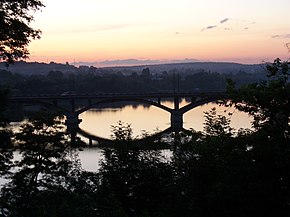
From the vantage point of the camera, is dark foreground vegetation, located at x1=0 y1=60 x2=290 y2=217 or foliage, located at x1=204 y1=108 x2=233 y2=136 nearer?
dark foreground vegetation, located at x1=0 y1=60 x2=290 y2=217

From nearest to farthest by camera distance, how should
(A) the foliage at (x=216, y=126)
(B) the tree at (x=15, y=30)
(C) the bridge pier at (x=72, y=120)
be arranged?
(B) the tree at (x=15, y=30), (A) the foliage at (x=216, y=126), (C) the bridge pier at (x=72, y=120)

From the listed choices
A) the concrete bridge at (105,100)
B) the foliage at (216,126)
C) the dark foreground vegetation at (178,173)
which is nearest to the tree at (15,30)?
the dark foreground vegetation at (178,173)

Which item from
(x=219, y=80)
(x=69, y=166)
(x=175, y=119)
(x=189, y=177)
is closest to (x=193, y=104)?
(x=175, y=119)

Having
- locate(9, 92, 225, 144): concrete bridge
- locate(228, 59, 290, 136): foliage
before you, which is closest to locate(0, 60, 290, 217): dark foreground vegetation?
locate(228, 59, 290, 136): foliage

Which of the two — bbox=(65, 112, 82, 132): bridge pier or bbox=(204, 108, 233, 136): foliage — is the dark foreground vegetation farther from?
bbox=(65, 112, 82, 132): bridge pier

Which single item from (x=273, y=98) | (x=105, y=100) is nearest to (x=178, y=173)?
(x=273, y=98)

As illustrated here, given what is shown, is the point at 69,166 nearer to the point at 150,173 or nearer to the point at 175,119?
the point at 150,173

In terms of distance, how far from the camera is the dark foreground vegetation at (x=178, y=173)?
6.83 metres

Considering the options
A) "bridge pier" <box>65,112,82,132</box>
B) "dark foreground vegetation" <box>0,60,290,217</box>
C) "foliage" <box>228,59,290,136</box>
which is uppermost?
"foliage" <box>228,59,290,136</box>

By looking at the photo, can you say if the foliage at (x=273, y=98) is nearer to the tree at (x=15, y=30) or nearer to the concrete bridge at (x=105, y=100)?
the tree at (x=15, y=30)

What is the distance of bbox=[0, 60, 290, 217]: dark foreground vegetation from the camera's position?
683 cm

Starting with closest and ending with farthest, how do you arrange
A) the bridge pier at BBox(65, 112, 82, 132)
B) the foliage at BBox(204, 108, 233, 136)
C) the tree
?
1. the tree
2. the foliage at BBox(204, 108, 233, 136)
3. the bridge pier at BBox(65, 112, 82, 132)

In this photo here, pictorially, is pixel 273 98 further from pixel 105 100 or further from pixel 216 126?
pixel 105 100

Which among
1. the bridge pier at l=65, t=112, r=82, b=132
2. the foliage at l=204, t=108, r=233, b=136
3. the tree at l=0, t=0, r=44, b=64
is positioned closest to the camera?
the tree at l=0, t=0, r=44, b=64
